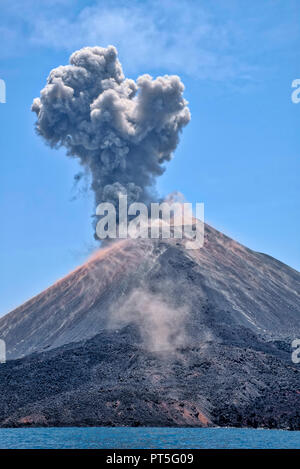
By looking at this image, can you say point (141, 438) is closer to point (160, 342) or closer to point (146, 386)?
point (146, 386)

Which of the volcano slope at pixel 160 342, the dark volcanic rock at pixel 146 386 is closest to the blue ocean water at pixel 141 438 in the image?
the dark volcanic rock at pixel 146 386

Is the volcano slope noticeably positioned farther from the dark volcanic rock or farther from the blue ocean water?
the blue ocean water

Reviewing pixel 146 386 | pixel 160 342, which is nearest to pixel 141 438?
pixel 146 386

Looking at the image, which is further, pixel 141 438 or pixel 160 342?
pixel 160 342

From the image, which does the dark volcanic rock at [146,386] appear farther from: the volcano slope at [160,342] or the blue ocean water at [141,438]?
the blue ocean water at [141,438]
